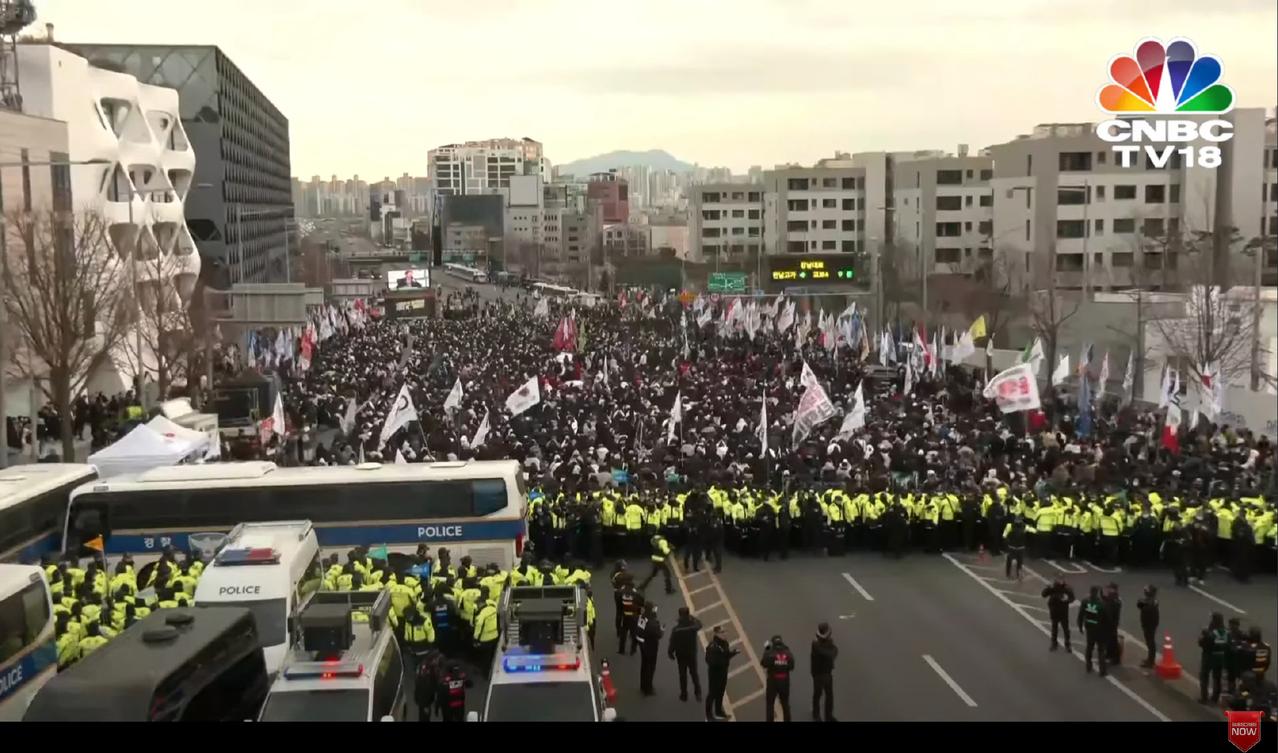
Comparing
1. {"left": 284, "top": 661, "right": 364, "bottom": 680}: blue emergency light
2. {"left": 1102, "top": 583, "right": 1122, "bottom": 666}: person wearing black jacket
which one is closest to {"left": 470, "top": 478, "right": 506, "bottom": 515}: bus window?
{"left": 284, "top": 661, "right": 364, "bottom": 680}: blue emergency light

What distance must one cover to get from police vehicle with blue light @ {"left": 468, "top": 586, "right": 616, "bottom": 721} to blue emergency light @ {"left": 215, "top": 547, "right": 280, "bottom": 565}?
2489 millimetres

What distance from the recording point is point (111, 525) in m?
10.6

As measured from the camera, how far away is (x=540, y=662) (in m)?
5.90

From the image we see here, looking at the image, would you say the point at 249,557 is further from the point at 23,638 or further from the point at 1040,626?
the point at 1040,626

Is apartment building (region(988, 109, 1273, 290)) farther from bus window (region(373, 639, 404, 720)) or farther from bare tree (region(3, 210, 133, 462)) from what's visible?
bus window (region(373, 639, 404, 720))

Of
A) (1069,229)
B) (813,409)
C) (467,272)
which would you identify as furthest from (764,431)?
(1069,229)

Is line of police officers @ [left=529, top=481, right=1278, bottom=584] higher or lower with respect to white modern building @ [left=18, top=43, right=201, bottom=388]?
lower

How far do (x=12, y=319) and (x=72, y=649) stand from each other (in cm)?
928

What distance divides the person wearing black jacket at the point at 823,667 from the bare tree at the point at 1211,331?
11279 mm

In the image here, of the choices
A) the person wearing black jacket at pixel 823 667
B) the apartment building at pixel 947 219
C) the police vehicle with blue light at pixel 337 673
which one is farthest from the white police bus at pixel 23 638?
the apartment building at pixel 947 219

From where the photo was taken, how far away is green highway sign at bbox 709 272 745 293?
30172 millimetres

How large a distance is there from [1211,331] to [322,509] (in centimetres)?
1342

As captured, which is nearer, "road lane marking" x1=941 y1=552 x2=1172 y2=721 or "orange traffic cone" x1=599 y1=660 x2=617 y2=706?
"orange traffic cone" x1=599 y1=660 x2=617 y2=706
